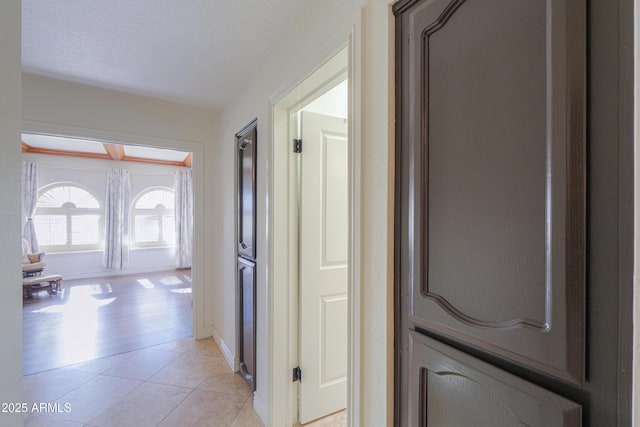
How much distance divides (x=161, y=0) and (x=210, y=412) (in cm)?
248

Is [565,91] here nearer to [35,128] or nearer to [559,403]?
[559,403]

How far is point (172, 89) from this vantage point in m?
2.46

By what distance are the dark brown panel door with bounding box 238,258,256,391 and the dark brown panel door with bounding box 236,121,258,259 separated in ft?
0.41

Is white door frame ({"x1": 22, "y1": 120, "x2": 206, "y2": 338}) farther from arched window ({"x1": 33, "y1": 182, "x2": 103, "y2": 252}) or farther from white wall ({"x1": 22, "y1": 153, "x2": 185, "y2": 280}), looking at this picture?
arched window ({"x1": 33, "y1": 182, "x2": 103, "y2": 252})

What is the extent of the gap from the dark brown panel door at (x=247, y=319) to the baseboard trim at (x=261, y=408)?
9cm

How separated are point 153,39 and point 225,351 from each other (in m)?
2.57

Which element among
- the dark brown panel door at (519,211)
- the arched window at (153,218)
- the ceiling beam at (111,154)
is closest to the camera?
the dark brown panel door at (519,211)

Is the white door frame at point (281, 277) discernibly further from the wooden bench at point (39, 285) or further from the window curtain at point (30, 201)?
the window curtain at point (30, 201)

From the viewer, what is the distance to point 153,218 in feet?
22.6

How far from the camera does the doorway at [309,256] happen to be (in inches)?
68.9

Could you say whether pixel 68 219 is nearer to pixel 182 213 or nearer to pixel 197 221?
pixel 182 213

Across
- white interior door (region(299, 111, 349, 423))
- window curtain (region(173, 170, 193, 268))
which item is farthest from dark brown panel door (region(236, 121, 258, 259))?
window curtain (region(173, 170, 193, 268))

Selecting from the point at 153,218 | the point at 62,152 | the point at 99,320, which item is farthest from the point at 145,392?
the point at 62,152

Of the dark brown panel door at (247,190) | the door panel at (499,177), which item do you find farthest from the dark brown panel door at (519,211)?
the dark brown panel door at (247,190)
